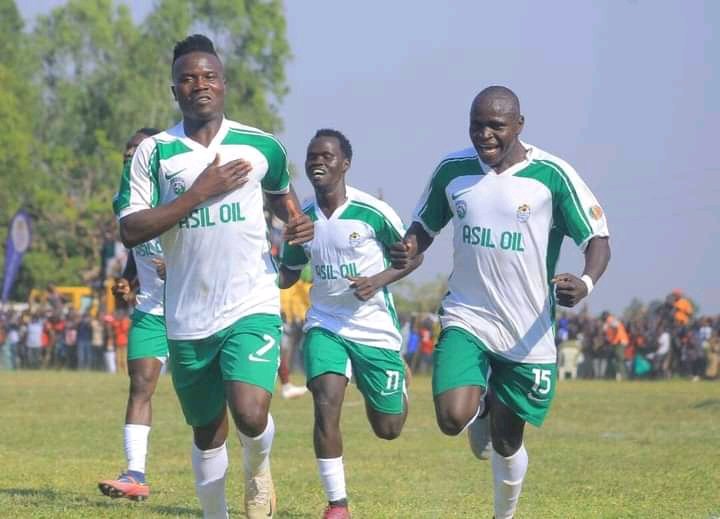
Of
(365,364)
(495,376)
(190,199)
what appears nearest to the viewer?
(190,199)

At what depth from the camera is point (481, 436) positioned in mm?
9531

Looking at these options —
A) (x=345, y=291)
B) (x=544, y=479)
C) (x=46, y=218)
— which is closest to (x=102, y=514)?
(x=345, y=291)

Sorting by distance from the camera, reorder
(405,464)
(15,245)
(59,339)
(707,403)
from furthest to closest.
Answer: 1. (15,245)
2. (59,339)
3. (707,403)
4. (405,464)

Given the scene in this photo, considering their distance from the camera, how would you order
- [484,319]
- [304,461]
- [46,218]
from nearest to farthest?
1. [484,319]
2. [304,461]
3. [46,218]

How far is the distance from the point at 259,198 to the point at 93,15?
69966 millimetres

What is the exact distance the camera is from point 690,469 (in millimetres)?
13648

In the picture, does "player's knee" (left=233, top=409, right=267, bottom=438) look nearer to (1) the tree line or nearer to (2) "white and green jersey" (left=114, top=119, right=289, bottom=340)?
(2) "white and green jersey" (left=114, top=119, right=289, bottom=340)

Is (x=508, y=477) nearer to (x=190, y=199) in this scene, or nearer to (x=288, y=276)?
(x=190, y=199)

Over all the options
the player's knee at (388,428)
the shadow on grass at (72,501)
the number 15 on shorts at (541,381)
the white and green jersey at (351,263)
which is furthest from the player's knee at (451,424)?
the shadow on grass at (72,501)

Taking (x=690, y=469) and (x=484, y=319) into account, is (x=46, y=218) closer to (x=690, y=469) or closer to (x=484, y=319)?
(x=690, y=469)

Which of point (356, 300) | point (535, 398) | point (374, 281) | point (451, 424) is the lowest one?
point (451, 424)

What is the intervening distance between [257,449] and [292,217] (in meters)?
1.40

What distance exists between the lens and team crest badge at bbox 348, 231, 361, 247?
1039 cm

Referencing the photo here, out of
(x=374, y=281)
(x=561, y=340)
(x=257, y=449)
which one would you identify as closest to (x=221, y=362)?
(x=257, y=449)
